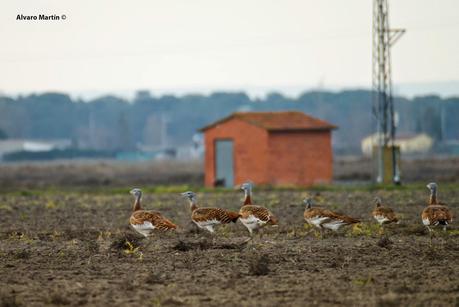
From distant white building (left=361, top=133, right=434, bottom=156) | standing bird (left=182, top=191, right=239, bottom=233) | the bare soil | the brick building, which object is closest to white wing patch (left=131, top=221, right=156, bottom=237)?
the bare soil

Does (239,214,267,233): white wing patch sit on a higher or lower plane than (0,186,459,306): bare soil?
higher

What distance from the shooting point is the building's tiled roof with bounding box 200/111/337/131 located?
50500 millimetres

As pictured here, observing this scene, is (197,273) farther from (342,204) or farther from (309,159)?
(309,159)

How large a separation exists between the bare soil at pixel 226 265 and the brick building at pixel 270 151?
2064 cm

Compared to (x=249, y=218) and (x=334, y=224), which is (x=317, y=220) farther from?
(x=249, y=218)

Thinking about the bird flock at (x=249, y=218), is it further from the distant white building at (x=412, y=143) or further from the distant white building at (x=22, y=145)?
the distant white building at (x=412, y=143)

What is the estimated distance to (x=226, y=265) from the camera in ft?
60.3

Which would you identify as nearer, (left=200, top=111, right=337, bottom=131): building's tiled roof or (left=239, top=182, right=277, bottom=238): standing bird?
(left=239, top=182, right=277, bottom=238): standing bird

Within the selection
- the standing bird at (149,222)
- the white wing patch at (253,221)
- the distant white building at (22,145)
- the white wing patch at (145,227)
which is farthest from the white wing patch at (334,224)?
the distant white building at (22,145)

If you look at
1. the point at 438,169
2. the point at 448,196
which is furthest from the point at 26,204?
the point at 438,169

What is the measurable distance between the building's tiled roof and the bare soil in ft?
69.2

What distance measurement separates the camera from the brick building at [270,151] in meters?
50.2

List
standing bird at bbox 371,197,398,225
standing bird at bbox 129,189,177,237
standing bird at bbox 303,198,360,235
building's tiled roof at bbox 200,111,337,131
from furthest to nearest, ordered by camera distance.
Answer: building's tiled roof at bbox 200,111,337,131 → standing bird at bbox 371,197,398,225 → standing bird at bbox 303,198,360,235 → standing bird at bbox 129,189,177,237

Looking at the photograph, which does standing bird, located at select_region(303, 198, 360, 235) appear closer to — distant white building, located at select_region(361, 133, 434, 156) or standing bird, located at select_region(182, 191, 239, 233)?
standing bird, located at select_region(182, 191, 239, 233)
